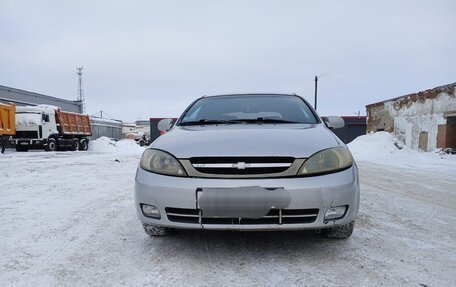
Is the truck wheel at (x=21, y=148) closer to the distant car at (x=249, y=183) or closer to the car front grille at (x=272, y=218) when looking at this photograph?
the distant car at (x=249, y=183)

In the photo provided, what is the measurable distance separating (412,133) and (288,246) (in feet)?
55.2

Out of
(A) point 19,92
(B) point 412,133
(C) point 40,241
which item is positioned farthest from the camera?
(A) point 19,92

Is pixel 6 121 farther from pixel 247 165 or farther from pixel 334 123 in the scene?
pixel 247 165

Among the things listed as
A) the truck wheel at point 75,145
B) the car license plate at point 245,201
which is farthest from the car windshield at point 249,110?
the truck wheel at point 75,145

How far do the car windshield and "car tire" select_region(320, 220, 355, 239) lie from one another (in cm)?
104

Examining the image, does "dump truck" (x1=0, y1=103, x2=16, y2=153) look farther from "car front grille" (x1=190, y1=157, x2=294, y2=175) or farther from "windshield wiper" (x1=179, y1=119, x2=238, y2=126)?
"car front grille" (x1=190, y1=157, x2=294, y2=175)

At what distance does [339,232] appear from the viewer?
266 cm

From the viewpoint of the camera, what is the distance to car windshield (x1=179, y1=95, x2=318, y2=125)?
329 centimetres

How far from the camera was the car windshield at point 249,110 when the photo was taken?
329 centimetres

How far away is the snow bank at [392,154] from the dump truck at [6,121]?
15.9 meters

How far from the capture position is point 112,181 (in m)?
6.34

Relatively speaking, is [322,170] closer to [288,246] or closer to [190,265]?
[288,246]

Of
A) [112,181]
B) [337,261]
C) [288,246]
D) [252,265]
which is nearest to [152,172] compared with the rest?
[252,265]

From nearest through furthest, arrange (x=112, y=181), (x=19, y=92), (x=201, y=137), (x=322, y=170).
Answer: (x=322, y=170) → (x=201, y=137) → (x=112, y=181) → (x=19, y=92)
